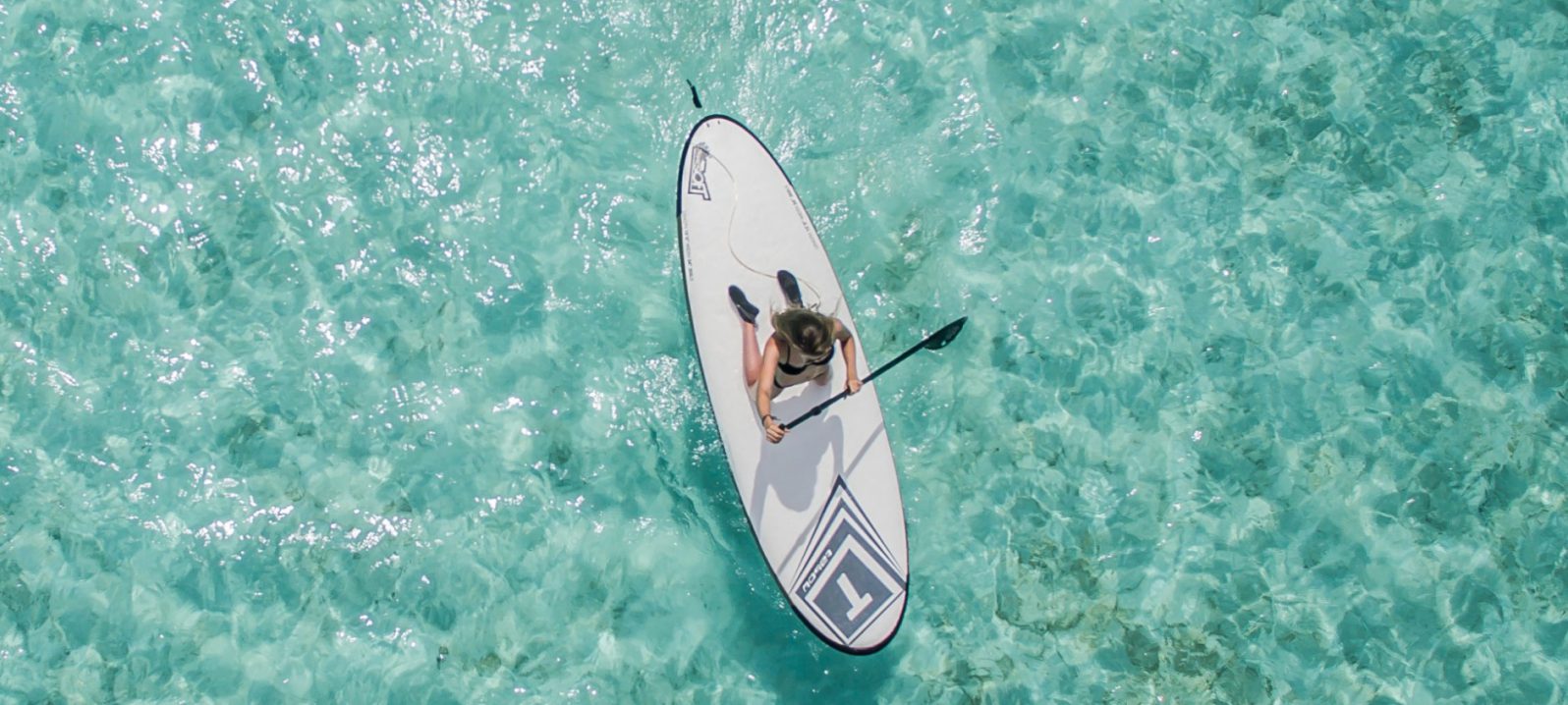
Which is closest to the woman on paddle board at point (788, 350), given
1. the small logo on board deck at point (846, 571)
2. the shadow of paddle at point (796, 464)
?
the shadow of paddle at point (796, 464)

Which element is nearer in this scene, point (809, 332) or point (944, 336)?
point (809, 332)

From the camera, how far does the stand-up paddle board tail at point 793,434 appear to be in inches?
274

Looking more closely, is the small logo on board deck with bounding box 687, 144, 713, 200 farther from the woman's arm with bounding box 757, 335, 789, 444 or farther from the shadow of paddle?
the shadow of paddle

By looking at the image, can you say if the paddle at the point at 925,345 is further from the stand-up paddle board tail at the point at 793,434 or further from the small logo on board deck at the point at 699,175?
the small logo on board deck at the point at 699,175

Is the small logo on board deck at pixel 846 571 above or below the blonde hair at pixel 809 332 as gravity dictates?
below

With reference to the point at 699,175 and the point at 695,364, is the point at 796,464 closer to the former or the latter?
the point at 695,364

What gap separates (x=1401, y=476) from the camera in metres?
7.82

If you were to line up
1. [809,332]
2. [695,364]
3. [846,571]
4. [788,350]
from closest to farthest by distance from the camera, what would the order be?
[809,332]
[788,350]
[846,571]
[695,364]

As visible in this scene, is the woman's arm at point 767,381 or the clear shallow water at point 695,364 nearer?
the woman's arm at point 767,381

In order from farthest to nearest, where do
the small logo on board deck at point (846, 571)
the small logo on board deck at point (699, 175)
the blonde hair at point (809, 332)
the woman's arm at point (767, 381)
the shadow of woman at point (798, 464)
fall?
the small logo on board deck at point (699, 175)
the shadow of woman at point (798, 464)
the small logo on board deck at point (846, 571)
the woman's arm at point (767, 381)
the blonde hair at point (809, 332)

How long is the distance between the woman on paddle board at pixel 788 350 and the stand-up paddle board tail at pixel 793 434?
0.24 feet

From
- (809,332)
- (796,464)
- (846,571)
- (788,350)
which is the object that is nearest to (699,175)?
(788,350)

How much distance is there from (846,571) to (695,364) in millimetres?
1665

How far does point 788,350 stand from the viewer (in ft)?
22.0
